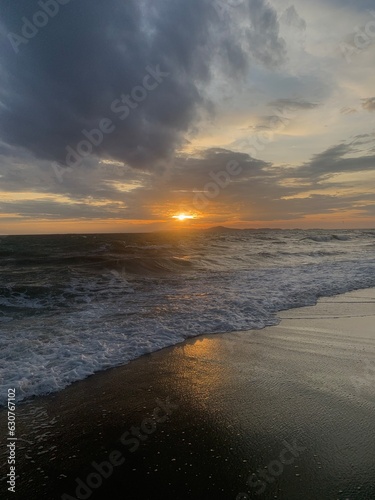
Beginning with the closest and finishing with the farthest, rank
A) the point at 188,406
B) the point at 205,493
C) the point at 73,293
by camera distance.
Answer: the point at 205,493 < the point at 188,406 < the point at 73,293

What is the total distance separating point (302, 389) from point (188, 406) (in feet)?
6.52

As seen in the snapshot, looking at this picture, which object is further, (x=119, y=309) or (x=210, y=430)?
(x=119, y=309)

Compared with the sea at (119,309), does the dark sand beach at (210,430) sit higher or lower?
higher

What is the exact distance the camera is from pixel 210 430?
4426 millimetres

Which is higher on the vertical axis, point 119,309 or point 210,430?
point 210,430

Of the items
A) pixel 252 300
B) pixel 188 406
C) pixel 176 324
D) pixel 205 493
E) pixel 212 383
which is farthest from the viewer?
pixel 252 300

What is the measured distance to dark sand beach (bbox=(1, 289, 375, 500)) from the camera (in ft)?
11.3

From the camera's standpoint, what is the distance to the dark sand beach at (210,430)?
345 cm

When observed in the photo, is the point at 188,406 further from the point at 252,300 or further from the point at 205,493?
the point at 252,300

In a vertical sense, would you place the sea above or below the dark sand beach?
below

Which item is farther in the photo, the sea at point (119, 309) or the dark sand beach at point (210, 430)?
the sea at point (119, 309)

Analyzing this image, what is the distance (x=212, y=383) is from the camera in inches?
231

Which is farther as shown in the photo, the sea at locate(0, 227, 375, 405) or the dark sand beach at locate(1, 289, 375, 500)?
the sea at locate(0, 227, 375, 405)

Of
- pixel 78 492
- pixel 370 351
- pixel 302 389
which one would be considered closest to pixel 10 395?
pixel 78 492
